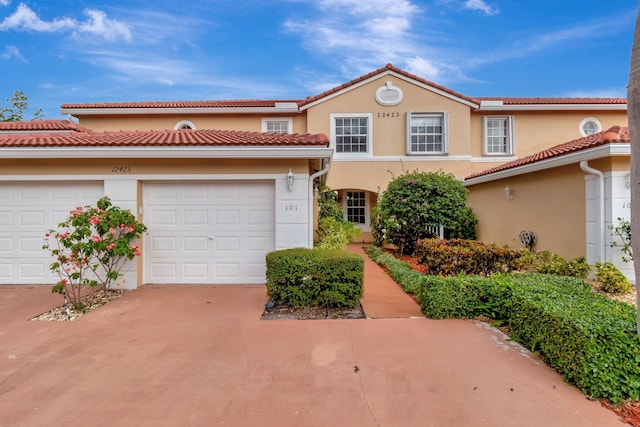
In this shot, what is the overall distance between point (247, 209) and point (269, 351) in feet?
12.8

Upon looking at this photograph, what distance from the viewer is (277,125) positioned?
15109 millimetres

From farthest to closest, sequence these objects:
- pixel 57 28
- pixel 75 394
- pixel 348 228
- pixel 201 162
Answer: pixel 57 28 < pixel 348 228 < pixel 201 162 < pixel 75 394

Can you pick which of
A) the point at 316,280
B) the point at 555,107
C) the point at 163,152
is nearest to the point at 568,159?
the point at 316,280

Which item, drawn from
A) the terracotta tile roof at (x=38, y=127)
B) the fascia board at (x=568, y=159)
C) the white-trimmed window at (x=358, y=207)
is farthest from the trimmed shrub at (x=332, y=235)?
the terracotta tile roof at (x=38, y=127)

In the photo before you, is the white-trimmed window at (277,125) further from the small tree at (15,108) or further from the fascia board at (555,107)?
the small tree at (15,108)

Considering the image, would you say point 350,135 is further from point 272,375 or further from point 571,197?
point 272,375

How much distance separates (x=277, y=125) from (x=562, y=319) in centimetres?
1382

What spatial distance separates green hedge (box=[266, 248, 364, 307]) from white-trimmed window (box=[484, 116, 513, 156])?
12905 mm

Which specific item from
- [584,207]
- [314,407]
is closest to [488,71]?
[584,207]

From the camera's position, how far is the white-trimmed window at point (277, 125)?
15.0m

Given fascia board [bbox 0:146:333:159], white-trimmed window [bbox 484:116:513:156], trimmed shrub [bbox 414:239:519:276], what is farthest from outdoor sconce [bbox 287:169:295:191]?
white-trimmed window [bbox 484:116:513:156]

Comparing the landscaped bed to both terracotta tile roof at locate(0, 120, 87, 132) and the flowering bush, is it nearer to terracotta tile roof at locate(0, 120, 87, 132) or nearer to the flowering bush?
the flowering bush

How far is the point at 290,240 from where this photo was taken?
7.04 m

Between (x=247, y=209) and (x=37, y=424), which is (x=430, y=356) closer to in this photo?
(x=37, y=424)
